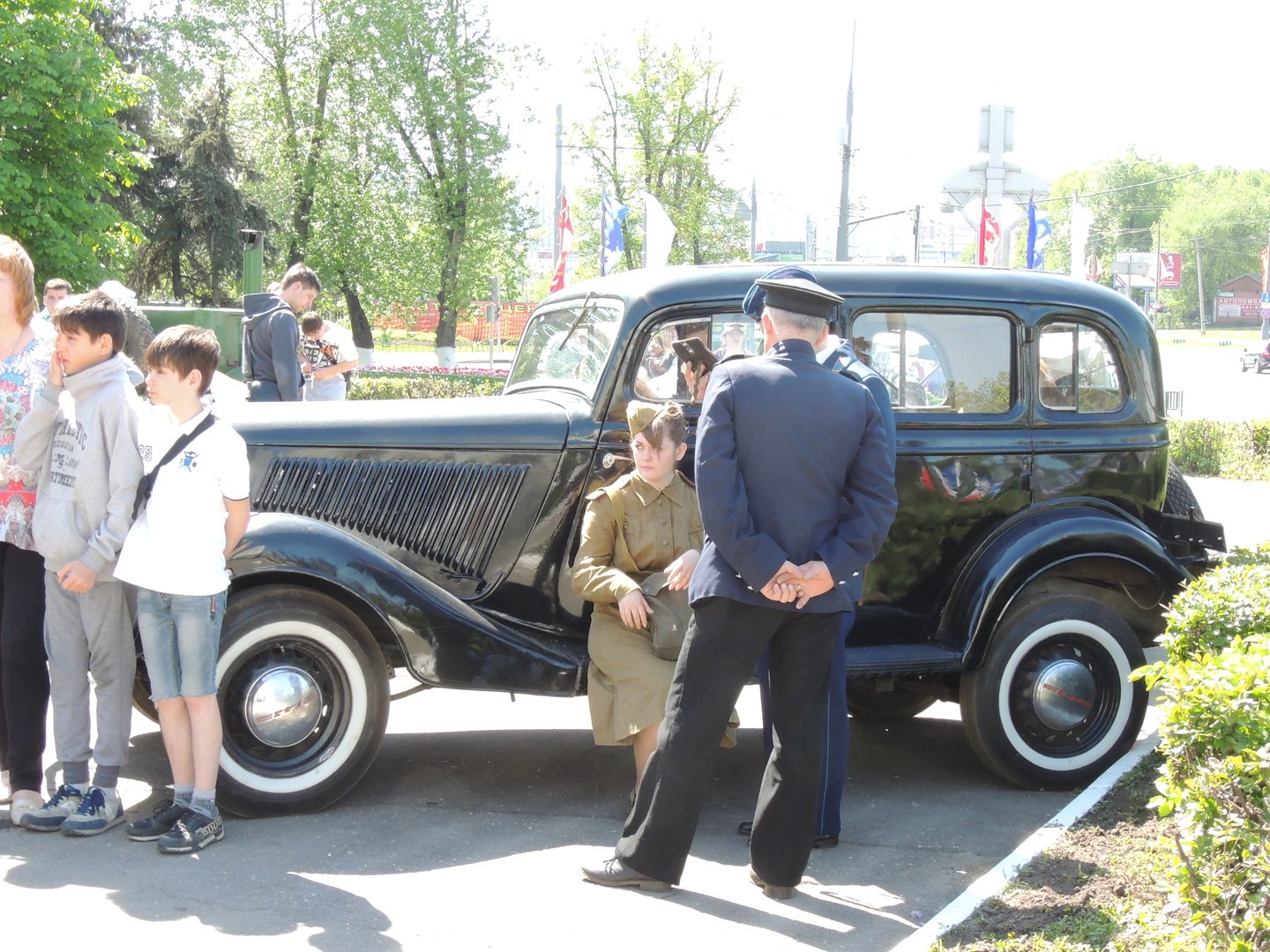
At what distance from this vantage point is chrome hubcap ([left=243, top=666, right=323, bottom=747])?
15.0 feet

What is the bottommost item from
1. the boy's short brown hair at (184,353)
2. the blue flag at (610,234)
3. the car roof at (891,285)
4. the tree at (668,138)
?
the boy's short brown hair at (184,353)

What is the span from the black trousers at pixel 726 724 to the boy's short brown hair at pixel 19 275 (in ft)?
8.62

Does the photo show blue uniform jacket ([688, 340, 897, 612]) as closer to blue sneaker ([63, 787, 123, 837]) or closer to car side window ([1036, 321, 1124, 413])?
car side window ([1036, 321, 1124, 413])

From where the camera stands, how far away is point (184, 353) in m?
4.25

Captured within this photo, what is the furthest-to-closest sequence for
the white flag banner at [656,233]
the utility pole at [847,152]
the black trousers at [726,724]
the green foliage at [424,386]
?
the utility pole at [847,152] < the green foliage at [424,386] < the white flag banner at [656,233] < the black trousers at [726,724]

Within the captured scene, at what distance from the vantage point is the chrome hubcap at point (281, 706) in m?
4.58

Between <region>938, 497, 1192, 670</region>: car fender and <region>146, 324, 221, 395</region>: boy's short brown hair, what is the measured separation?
10.0 ft

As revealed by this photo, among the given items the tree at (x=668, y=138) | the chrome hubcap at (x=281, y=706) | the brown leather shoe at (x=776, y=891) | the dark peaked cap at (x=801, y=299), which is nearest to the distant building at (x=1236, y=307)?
the tree at (x=668, y=138)

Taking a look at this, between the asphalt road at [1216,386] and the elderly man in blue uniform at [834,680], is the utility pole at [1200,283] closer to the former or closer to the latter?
the asphalt road at [1216,386]

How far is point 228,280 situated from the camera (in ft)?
102

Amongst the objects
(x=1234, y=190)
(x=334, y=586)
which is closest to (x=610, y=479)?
(x=334, y=586)

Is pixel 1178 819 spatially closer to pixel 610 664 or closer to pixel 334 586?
pixel 610 664

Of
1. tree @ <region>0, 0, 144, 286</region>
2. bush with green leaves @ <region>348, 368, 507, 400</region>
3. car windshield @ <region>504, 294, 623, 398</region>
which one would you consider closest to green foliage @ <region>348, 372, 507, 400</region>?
bush with green leaves @ <region>348, 368, 507, 400</region>

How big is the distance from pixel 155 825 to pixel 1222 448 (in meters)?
15.7
